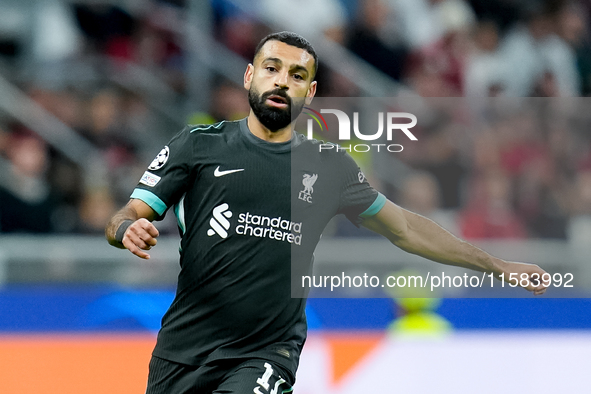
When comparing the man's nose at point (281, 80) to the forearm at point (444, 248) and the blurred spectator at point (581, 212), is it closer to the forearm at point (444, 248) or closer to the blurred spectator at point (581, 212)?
the forearm at point (444, 248)

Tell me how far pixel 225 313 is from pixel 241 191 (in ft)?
1.70

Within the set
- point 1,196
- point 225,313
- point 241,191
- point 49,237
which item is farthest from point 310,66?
point 1,196

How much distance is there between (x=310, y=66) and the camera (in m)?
3.91

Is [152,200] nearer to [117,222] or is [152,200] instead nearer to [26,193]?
[117,222]

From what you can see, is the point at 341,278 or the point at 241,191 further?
the point at 341,278

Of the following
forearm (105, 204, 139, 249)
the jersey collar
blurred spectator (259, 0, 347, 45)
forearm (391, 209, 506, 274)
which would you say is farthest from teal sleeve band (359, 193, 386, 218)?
blurred spectator (259, 0, 347, 45)

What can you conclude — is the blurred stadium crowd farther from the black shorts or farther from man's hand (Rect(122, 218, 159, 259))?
man's hand (Rect(122, 218, 159, 259))

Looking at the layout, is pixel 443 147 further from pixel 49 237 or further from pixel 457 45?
pixel 49 237

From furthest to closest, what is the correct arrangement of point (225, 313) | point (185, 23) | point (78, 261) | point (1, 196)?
1. point (185, 23)
2. point (1, 196)
3. point (78, 261)
4. point (225, 313)

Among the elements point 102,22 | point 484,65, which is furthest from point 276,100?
point 102,22

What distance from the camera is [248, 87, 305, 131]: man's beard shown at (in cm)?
383

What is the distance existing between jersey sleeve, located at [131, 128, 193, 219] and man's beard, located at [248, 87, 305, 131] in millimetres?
330

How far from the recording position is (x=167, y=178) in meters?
3.71

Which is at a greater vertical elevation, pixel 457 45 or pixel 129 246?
pixel 457 45
